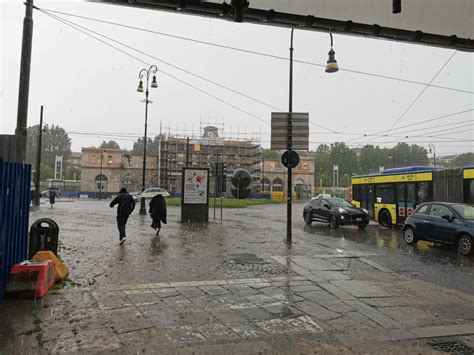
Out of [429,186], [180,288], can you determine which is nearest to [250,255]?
[180,288]

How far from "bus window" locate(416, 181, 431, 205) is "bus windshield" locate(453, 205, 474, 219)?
16.8ft

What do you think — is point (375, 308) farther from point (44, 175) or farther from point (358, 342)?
point (44, 175)

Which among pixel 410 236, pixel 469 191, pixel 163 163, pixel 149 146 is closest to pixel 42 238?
pixel 410 236

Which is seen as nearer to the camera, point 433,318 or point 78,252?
point 433,318

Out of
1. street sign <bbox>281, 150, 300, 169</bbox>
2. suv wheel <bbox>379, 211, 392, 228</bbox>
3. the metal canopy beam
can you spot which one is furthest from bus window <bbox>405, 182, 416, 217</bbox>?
the metal canopy beam

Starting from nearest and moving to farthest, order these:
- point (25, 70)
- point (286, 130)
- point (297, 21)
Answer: point (297, 21)
point (25, 70)
point (286, 130)

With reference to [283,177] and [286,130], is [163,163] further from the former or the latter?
[286,130]

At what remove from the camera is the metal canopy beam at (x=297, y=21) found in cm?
613

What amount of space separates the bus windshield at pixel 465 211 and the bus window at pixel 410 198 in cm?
586

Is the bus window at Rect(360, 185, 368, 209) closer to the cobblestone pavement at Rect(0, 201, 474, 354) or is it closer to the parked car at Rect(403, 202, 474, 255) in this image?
the parked car at Rect(403, 202, 474, 255)

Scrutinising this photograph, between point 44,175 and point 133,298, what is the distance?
111 metres

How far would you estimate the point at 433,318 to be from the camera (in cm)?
557

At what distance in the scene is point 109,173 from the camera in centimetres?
7794

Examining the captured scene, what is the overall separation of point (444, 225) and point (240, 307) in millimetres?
8778
